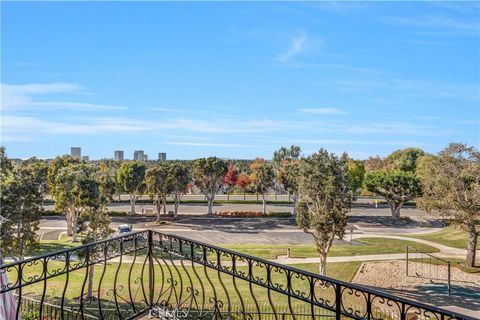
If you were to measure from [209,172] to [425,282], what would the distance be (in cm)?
2733

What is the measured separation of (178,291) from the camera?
772 inches

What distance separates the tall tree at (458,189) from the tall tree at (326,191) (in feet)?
25.6

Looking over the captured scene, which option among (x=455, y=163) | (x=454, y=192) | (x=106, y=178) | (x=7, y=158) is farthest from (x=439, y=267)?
(x=7, y=158)

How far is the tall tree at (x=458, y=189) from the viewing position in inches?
950

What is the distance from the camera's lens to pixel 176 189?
144ft

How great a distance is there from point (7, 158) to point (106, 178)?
4961 mm

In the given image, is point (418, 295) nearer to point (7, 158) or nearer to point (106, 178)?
point (106, 178)

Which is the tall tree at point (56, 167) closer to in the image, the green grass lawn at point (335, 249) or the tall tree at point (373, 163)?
the green grass lawn at point (335, 249)

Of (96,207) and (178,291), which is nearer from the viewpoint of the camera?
(178,291)

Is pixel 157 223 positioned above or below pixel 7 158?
below

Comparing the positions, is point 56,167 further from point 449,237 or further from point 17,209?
point 449,237

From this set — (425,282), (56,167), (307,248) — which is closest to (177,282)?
(425,282)

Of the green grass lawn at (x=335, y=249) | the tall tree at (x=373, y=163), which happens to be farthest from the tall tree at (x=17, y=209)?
the tall tree at (x=373, y=163)

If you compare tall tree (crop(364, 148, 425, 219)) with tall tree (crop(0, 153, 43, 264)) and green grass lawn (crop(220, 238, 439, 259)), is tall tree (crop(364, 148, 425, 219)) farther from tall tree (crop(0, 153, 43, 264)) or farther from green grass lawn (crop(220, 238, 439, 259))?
tall tree (crop(0, 153, 43, 264))
